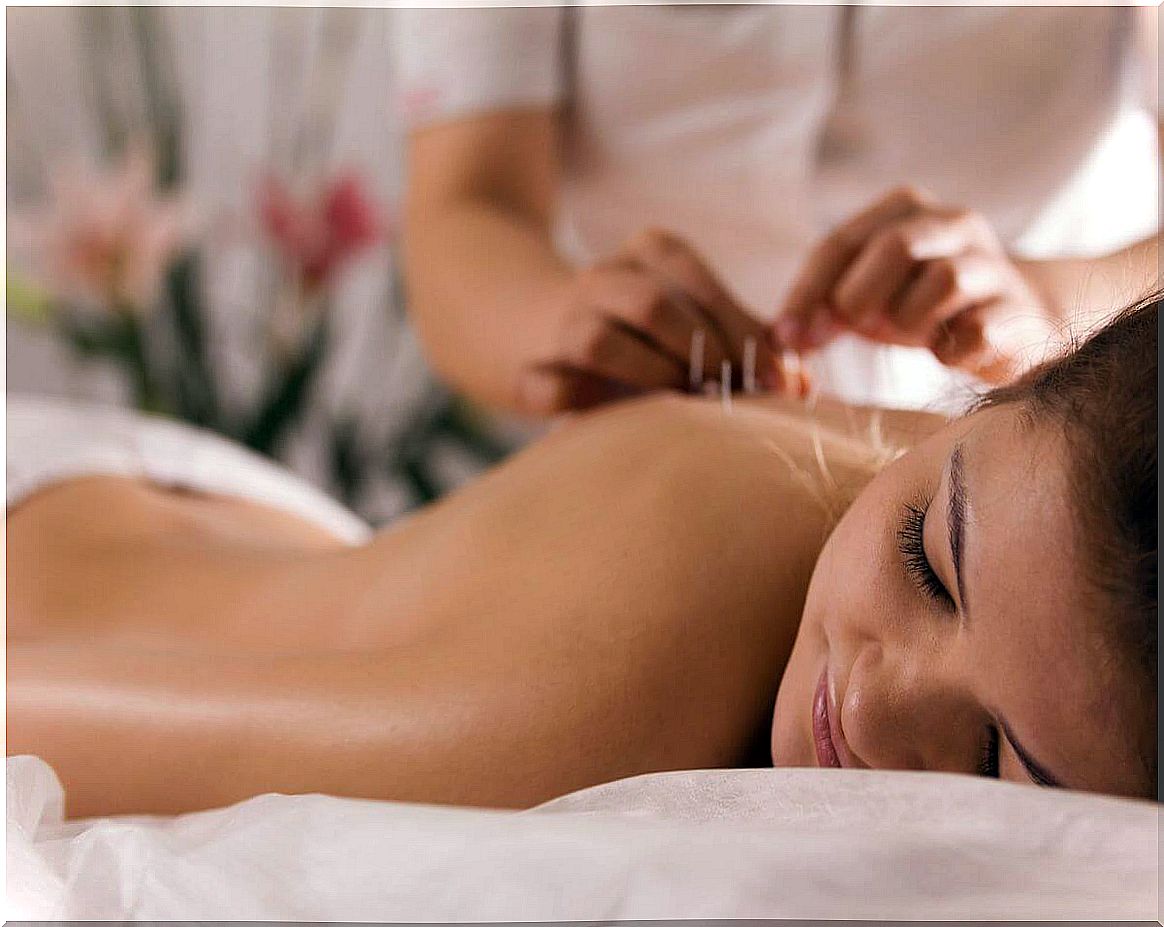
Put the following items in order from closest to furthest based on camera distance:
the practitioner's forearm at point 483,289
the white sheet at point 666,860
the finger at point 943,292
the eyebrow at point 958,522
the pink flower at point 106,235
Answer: the white sheet at point 666,860, the eyebrow at point 958,522, the finger at point 943,292, the practitioner's forearm at point 483,289, the pink flower at point 106,235

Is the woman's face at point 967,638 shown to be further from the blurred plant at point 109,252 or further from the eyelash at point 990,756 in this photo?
A: the blurred plant at point 109,252

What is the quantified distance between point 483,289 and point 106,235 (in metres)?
0.93

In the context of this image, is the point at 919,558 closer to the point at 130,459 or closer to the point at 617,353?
the point at 617,353

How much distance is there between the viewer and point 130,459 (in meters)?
0.99

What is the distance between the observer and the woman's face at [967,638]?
0.40m

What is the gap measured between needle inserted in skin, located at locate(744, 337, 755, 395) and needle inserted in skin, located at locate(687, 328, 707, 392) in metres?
0.03

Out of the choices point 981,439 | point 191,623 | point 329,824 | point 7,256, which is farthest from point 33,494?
point 7,256

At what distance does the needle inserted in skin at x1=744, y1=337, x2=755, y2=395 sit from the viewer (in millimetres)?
728

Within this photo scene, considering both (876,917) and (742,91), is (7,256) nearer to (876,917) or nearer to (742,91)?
(742,91)

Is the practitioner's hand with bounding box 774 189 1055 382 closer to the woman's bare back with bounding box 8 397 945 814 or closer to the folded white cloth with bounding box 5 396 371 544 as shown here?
the woman's bare back with bounding box 8 397 945 814

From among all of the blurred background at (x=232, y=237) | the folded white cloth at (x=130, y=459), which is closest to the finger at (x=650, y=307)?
the folded white cloth at (x=130, y=459)

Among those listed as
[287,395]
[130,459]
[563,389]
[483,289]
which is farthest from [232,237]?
[563,389]

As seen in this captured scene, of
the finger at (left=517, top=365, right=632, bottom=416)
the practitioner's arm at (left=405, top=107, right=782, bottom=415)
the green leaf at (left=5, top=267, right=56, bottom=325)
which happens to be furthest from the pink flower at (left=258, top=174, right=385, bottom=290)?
the finger at (left=517, top=365, right=632, bottom=416)

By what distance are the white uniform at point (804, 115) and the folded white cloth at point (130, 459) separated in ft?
1.16
